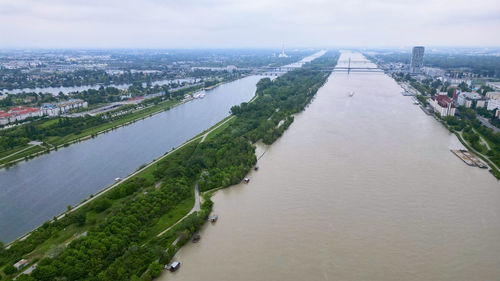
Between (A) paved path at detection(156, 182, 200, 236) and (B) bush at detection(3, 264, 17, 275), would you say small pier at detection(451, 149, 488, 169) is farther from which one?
(B) bush at detection(3, 264, 17, 275)

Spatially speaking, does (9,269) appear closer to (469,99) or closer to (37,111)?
(37,111)

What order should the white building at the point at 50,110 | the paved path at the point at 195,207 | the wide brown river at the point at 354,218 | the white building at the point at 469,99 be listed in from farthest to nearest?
the white building at the point at 50,110 → the white building at the point at 469,99 → the paved path at the point at 195,207 → the wide brown river at the point at 354,218

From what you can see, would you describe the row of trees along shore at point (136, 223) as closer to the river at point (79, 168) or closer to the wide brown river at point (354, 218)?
the wide brown river at point (354, 218)

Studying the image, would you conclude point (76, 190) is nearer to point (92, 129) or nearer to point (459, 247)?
point (92, 129)

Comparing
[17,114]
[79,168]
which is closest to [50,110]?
[17,114]

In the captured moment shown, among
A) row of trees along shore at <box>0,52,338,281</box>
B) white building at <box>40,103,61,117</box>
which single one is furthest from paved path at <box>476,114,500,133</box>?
white building at <box>40,103,61,117</box>

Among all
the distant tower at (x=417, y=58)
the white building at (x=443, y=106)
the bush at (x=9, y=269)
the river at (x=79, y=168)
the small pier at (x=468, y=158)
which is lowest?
the river at (x=79, y=168)

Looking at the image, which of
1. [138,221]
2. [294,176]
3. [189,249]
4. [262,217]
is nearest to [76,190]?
[138,221]

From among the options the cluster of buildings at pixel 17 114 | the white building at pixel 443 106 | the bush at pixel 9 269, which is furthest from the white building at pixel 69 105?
the white building at pixel 443 106
